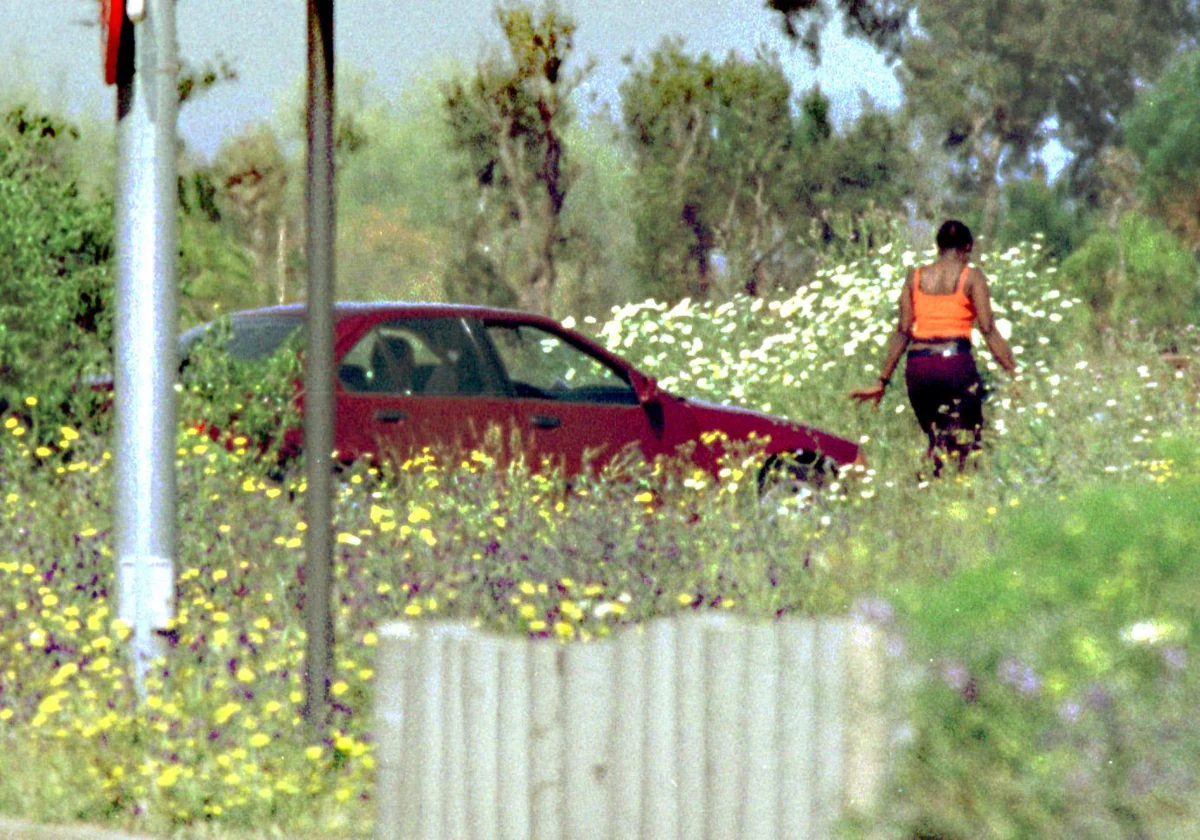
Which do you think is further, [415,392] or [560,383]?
[560,383]

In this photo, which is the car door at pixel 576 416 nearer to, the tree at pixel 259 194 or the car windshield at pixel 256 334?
the car windshield at pixel 256 334

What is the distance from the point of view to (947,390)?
12.3 meters

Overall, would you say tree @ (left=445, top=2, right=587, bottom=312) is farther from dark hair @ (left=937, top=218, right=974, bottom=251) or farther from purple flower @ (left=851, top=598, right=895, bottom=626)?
purple flower @ (left=851, top=598, right=895, bottom=626)

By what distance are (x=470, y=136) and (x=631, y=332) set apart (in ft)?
49.0

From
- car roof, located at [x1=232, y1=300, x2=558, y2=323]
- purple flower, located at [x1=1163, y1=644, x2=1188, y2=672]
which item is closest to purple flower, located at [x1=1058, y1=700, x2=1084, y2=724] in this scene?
purple flower, located at [x1=1163, y1=644, x2=1188, y2=672]

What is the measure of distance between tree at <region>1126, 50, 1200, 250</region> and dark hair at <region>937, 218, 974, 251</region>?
1058 inches

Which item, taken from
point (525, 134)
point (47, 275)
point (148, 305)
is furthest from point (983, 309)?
point (525, 134)

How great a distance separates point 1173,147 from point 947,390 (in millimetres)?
29142

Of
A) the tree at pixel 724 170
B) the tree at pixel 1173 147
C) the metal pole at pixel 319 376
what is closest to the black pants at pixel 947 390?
the metal pole at pixel 319 376

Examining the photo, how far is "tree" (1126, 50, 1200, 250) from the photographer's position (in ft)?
128

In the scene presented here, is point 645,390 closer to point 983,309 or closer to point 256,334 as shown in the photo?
point 983,309

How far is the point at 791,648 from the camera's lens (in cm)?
528

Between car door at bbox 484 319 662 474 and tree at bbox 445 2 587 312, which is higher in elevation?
tree at bbox 445 2 587 312

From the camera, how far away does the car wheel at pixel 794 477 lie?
1031 centimetres
